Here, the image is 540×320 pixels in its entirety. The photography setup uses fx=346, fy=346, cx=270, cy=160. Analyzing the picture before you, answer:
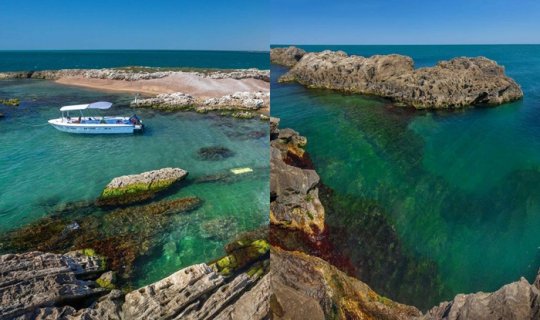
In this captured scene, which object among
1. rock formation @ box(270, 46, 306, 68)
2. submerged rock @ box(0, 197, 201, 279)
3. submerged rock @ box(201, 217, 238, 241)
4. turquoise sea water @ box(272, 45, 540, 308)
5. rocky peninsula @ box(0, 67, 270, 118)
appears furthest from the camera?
rocky peninsula @ box(0, 67, 270, 118)

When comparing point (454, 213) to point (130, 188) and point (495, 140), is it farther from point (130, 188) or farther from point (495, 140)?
point (130, 188)

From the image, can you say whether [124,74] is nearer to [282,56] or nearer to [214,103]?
[214,103]

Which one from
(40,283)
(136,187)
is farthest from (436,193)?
(136,187)

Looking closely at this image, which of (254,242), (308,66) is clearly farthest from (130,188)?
(308,66)

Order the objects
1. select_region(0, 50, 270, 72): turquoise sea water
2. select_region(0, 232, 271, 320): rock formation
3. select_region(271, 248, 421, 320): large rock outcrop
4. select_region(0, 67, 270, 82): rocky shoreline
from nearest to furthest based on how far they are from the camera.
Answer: select_region(271, 248, 421, 320): large rock outcrop
select_region(0, 232, 271, 320): rock formation
select_region(0, 67, 270, 82): rocky shoreline
select_region(0, 50, 270, 72): turquoise sea water

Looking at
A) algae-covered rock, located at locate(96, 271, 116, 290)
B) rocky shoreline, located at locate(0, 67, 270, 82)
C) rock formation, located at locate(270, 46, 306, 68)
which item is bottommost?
algae-covered rock, located at locate(96, 271, 116, 290)

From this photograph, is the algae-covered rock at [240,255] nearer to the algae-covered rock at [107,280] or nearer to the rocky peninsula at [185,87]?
the algae-covered rock at [107,280]

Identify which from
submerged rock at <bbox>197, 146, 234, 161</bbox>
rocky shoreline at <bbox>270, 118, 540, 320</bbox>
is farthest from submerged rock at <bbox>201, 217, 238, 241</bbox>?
submerged rock at <bbox>197, 146, 234, 161</bbox>

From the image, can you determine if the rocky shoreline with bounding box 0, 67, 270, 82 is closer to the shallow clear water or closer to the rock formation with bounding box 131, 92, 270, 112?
the rock formation with bounding box 131, 92, 270, 112
